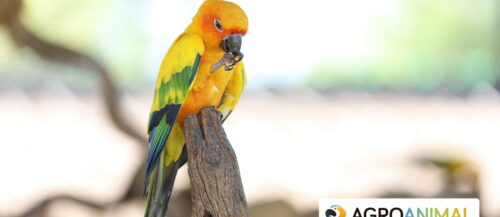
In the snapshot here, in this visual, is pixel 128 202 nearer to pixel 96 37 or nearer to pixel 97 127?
pixel 97 127

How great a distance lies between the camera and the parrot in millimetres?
2357

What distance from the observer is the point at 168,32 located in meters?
2.93

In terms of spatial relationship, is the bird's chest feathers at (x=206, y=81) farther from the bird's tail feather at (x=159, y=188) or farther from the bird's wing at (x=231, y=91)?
the bird's tail feather at (x=159, y=188)

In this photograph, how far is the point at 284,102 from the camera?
2.98 m

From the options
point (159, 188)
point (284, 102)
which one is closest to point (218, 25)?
point (159, 188)

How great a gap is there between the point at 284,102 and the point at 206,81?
2.20ft

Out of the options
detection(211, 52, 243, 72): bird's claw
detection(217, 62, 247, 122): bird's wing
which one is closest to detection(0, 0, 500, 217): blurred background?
detection(217, 62, 247, 122): bird's wing

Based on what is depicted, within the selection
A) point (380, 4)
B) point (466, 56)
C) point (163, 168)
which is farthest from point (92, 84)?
point (466, 56)

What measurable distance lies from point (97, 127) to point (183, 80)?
2.39 feet

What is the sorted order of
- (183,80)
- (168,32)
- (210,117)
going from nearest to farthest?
(210,117), (183,80), (168,32)

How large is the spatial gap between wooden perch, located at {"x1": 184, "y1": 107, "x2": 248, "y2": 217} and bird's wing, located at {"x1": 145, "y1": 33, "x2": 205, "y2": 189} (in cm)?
69

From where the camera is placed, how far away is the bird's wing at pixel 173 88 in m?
2.35

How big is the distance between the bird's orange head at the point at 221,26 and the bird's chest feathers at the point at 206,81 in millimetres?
37

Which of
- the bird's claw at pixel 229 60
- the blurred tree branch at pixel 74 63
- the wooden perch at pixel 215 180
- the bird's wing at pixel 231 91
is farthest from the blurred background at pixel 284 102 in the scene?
the wooden perch at pixel 215 180
